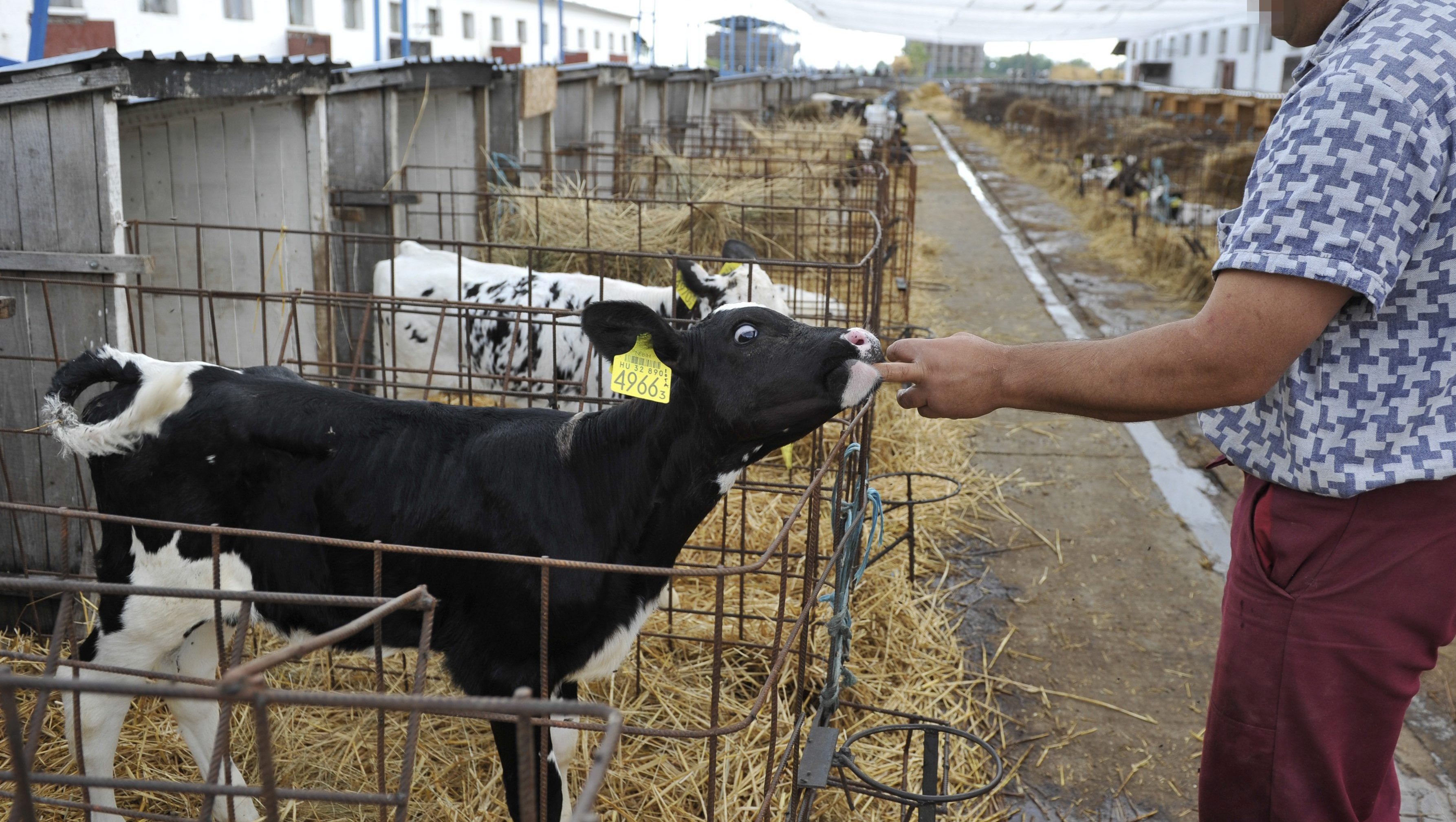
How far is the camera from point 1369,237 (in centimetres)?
165

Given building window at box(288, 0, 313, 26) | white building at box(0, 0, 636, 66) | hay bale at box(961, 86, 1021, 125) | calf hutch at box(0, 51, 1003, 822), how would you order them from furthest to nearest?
hay bale at box(961, 86, 1021, 125), building window at box(288, 0, 313, 26), white building at box(0, 0, 636, 66), calf hutch at box(0, 51, 1003, 822)

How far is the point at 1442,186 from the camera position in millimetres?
1722

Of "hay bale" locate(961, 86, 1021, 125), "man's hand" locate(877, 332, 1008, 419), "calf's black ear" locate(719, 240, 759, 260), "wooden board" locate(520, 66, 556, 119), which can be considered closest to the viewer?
"man's hand" locate(877, 332, 1008, 419)

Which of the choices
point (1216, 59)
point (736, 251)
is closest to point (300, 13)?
point (736, 251)

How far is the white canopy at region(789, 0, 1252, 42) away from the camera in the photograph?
24781 mm

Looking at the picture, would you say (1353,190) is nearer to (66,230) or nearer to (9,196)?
(66,230)

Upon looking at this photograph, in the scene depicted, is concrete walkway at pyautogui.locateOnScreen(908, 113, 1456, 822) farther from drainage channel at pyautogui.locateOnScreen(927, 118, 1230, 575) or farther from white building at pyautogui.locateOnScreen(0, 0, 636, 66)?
white building at pyautogui.locateOnScreen(0, 0, 636, 66)

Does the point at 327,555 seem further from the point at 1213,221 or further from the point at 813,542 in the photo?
the point at 1213,221

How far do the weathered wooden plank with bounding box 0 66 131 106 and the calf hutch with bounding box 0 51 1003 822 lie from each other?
0.04ft

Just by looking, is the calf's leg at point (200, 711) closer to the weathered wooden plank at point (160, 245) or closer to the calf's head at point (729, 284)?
the calf's head at point (729, 284)

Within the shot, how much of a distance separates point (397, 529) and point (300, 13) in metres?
22.7

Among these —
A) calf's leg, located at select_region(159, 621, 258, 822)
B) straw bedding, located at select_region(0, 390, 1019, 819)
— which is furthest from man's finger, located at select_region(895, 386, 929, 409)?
calf's leg, located at select_region(159, 621, 258, 822)

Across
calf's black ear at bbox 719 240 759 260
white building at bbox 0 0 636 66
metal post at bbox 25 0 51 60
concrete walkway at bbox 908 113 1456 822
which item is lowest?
concrete walkway at bbox 908 113 1456 822

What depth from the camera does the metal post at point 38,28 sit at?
536cm
